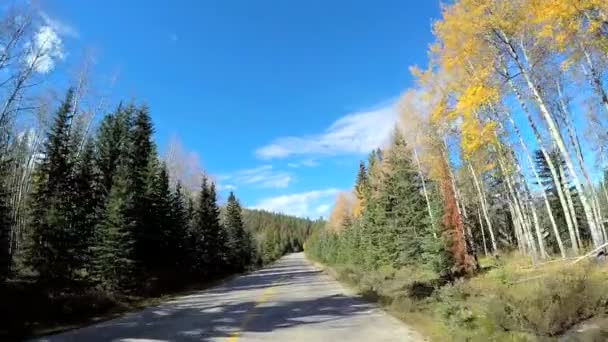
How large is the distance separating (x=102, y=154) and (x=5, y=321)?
750 inches

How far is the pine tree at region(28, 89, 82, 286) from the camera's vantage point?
731 inches

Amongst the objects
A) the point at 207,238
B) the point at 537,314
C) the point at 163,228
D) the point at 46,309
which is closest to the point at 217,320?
the point at 46,309

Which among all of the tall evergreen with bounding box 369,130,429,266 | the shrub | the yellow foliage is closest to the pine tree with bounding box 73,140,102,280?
the yellow foliage

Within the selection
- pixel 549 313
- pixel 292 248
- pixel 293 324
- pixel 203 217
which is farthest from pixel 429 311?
pixel 292 248

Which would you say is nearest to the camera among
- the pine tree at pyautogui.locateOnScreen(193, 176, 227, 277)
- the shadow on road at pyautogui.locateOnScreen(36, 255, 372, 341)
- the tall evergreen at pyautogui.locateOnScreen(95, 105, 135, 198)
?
the shadow on road at pyautogui.locateOnScreen(36, 255, 372, 341)

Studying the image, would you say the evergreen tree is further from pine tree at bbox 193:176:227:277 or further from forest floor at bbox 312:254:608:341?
forest floor at bbox 312:254:608:341

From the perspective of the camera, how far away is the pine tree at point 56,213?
731 inches

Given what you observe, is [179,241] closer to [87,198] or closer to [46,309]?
[87,198]

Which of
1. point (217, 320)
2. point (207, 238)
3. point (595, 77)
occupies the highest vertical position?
point (595, 77)

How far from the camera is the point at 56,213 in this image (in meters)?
19.2

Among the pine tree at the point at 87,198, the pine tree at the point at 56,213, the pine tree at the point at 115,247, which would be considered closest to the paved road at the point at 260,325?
the pine tree at the point at 56,213

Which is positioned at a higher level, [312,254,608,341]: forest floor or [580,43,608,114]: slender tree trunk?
[580,43,608,114]: slender tree trunk

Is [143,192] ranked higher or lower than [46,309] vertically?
higher

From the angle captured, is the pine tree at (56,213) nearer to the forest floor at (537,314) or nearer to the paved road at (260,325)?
the paved road at (260,325)
